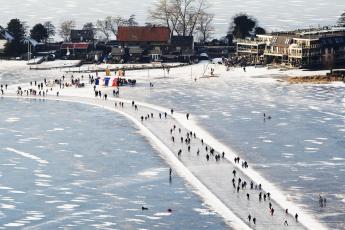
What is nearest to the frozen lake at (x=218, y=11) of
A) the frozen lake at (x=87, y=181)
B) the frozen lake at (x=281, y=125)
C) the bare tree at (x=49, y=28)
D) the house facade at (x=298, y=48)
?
the bare tree at (x=49, y=28)

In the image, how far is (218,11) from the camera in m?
156

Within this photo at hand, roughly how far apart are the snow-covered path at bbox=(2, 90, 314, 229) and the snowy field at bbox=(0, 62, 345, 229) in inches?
75.8

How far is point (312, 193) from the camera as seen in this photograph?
49.9 metres

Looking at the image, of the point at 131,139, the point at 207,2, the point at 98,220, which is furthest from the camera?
the point at 207,2

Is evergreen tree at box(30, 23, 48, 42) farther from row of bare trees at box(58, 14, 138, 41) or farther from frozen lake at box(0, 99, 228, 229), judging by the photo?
frozen lake at box(0, 99, 228, 229)

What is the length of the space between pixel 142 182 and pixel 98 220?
26.0 feet

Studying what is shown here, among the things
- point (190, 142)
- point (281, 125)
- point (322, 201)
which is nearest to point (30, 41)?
point (281, 125)

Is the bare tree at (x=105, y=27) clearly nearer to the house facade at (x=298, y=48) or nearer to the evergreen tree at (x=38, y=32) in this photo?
the evergreen tree at (x=38, y=32)

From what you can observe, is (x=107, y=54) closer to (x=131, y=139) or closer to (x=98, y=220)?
(x=131, y=139)

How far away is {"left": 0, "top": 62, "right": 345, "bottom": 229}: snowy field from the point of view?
5228 cm

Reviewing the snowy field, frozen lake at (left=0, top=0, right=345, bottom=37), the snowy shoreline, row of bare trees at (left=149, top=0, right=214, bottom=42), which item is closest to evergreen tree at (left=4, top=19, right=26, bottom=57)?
A: the snowy field

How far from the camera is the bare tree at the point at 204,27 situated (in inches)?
5167

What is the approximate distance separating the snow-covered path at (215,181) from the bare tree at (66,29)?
61856mm

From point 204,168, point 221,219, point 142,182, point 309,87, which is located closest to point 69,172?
point 142,182
